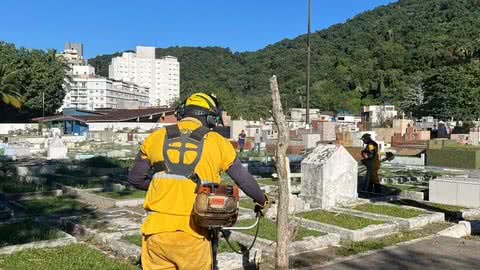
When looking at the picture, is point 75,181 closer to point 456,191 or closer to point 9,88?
point 456,191

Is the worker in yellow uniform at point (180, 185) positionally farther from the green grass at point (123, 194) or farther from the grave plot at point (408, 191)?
the grave plot at point (408, 191)

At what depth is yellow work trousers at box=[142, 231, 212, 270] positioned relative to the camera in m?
3.34

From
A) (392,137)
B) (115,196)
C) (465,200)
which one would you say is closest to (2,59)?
(392,137)

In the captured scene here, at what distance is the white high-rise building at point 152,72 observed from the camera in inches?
6407

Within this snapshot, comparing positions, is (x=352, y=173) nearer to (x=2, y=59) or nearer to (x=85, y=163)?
(x=85, y=163)

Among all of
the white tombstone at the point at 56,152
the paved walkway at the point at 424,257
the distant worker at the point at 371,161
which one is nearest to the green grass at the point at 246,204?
the distant worker at the point at 371,161

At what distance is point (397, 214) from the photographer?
9695 millimetres

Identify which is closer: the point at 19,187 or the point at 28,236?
the point at 28,236

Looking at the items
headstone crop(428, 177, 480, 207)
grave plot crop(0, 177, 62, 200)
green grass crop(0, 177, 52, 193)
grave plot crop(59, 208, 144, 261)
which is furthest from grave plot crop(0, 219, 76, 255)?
headstone crop(428, 177, 480, 207)

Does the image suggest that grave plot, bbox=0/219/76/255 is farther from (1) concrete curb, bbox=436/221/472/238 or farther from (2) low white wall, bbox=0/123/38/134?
(2) low white wall, bbox=0/123/38/134

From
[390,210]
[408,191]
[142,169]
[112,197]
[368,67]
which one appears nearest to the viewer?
[142,169]

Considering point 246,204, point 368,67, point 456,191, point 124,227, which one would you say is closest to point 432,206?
point 456,191

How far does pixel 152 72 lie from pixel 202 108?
165 meters

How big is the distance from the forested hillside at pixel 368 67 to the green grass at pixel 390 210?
47.9 m
